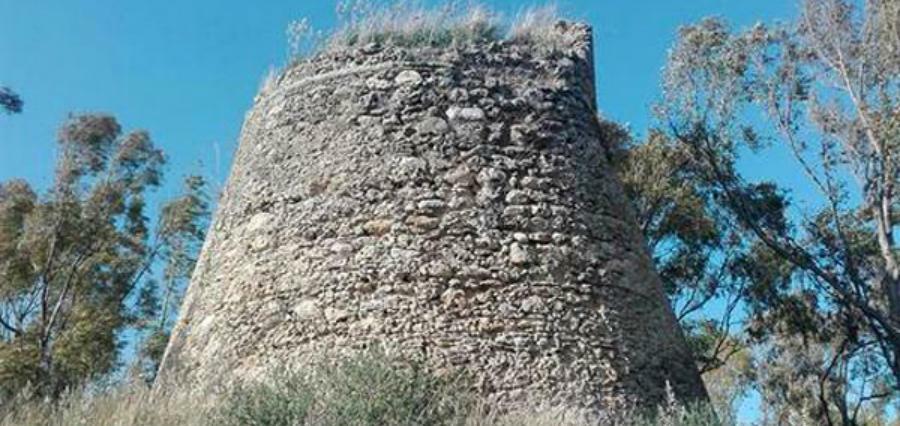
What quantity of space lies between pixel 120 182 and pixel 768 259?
43.5ft

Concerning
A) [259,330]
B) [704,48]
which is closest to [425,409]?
[259,330]

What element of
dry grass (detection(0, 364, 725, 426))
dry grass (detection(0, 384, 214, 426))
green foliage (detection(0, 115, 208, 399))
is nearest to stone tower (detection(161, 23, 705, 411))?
dry grass (detection(0, 364, 725, 426))

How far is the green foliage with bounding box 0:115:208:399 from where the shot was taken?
59.2ft

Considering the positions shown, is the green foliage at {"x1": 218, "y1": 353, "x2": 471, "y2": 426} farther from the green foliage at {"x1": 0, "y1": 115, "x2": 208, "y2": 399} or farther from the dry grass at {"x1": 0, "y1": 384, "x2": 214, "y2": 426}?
the green foliage at {"x1": 0, "y1": 115, "x2": 208, "y2": 399}

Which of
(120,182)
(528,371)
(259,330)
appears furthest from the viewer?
(120,182)

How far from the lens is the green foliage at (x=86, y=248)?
59.2 feet

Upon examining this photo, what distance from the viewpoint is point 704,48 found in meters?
14.7

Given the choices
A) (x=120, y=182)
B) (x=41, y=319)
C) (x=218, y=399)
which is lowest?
(x=218, y=399)

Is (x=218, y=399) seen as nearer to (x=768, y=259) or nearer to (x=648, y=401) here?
(x=648, y=401)

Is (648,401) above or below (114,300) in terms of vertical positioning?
below

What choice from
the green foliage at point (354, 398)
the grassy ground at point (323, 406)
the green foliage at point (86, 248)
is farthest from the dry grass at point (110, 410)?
the green foliage at point (86, 248)

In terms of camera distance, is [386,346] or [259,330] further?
[259,330]

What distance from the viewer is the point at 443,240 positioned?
741 cm

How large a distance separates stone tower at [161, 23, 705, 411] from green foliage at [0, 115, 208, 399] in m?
10.4
